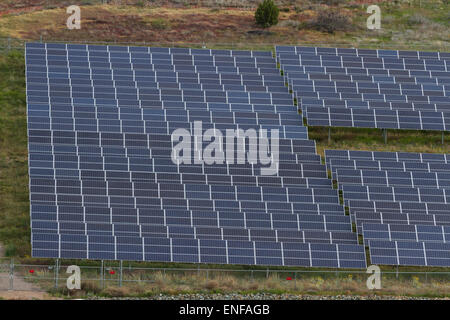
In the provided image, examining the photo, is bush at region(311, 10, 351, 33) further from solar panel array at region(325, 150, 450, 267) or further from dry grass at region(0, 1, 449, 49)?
solar panel array at region(325, 150, 450, 267)

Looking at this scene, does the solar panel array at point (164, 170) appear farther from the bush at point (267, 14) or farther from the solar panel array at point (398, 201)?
the bush at point (267, 14)

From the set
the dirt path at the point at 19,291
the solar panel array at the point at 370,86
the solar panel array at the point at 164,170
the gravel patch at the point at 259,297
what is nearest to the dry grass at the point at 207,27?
the solar panel array at the point at 370,86

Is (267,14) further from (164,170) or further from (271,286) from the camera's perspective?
(271,286)

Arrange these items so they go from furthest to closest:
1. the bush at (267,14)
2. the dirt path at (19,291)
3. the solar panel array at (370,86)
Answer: the bush at (267,14), the solar panel array at (370,86), the dirt path at (19,291)

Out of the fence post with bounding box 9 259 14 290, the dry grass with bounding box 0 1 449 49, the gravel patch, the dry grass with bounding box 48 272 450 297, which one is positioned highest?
the dry grass with bounding box 0 1 449 49

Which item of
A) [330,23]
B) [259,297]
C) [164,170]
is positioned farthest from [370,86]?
[259,297]

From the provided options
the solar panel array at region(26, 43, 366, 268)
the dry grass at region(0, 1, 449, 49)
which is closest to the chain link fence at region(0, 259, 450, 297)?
the solar panel array at region(26, 43, 366, 268)
